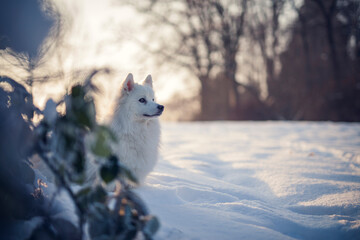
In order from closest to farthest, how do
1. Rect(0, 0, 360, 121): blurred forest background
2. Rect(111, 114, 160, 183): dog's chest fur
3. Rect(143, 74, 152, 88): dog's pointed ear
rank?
Rect(111, 114, 160, 183): dog's chest fur < Rect(143, 74, 152, 88): dog's pointed ear < Rect(0, 0, 360, 121): blurred forest background

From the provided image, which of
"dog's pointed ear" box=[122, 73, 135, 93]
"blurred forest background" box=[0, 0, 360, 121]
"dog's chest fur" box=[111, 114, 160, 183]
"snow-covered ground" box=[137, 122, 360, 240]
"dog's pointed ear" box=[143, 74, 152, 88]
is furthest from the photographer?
"blurred forest background" box=[0, 0, 360, 121]

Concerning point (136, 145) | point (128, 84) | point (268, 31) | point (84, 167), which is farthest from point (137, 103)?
point (268, 31)

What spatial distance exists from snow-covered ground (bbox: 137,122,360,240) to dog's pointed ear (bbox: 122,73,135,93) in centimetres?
116

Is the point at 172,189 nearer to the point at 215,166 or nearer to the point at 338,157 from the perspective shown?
the point at 215,166

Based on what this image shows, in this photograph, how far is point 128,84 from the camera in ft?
9.64

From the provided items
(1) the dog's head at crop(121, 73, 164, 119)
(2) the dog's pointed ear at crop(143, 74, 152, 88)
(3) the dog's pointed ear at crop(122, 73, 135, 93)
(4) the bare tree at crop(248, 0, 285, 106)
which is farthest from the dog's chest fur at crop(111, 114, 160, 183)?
(4) the bare tree at crop(248, 0, 285, 106)

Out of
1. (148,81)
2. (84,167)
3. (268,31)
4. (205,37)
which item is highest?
(268,31)

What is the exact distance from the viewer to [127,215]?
1194 millimetres

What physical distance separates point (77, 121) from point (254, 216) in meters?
1.69

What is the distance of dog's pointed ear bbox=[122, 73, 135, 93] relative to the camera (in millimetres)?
2868

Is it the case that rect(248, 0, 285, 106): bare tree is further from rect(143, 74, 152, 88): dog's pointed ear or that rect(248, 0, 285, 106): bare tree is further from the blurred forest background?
rect(143, 74, 152, 88): dog's pointed ear

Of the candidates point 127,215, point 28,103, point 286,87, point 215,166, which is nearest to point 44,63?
point 28,103

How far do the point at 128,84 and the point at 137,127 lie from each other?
56cm

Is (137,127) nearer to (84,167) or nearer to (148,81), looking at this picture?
(148,81)
